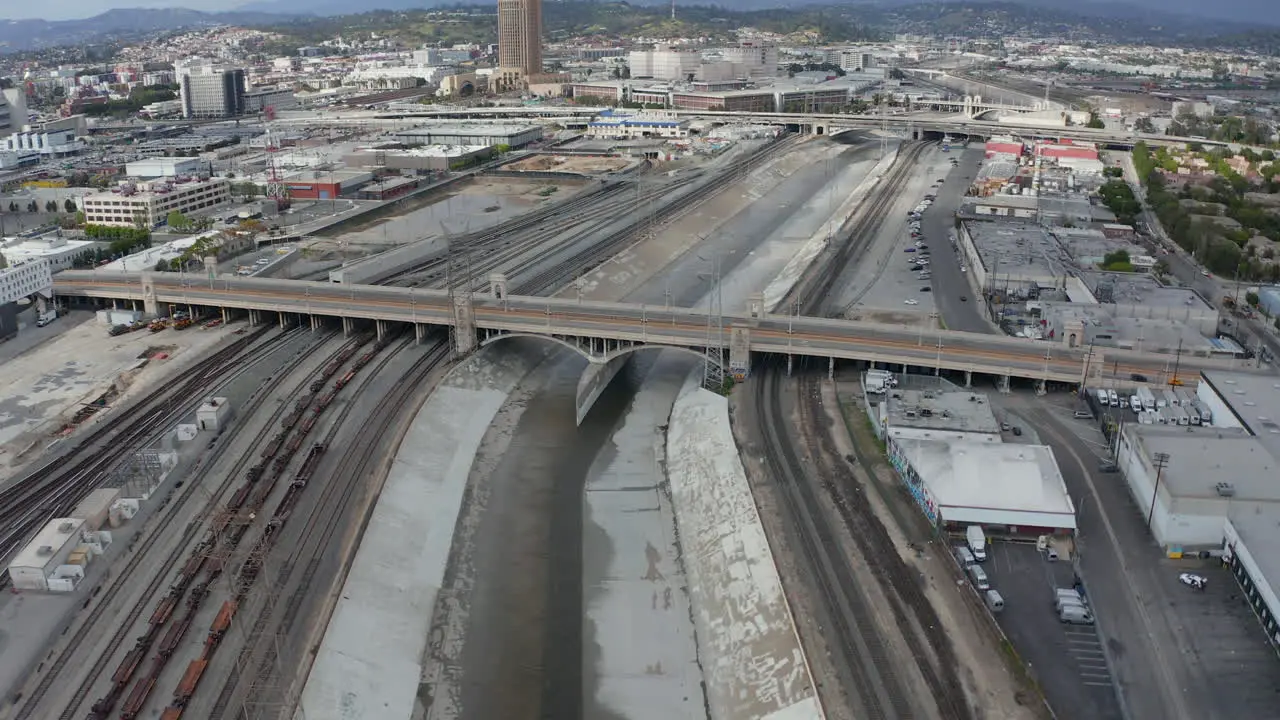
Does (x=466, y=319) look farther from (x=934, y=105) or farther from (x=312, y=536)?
(x=934, y=105)

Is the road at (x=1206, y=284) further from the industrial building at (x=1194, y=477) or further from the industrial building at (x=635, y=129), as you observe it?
the industrial building at (x=635, y=129)

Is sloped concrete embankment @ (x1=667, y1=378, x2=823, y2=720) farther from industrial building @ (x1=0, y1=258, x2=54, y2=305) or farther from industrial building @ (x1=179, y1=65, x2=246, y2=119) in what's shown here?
industrial building @ (x1=179, y1=65, x2=246, y2=119)

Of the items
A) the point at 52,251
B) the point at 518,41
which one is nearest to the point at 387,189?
the point at 52,251

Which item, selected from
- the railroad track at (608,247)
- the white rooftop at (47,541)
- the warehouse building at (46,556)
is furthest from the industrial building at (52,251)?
the warehouse building at (46,556)

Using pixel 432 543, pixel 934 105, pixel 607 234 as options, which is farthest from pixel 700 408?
pixel 934 105

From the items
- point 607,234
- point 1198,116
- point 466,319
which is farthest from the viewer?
point 1198,116

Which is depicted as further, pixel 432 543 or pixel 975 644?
pixel 432 543
